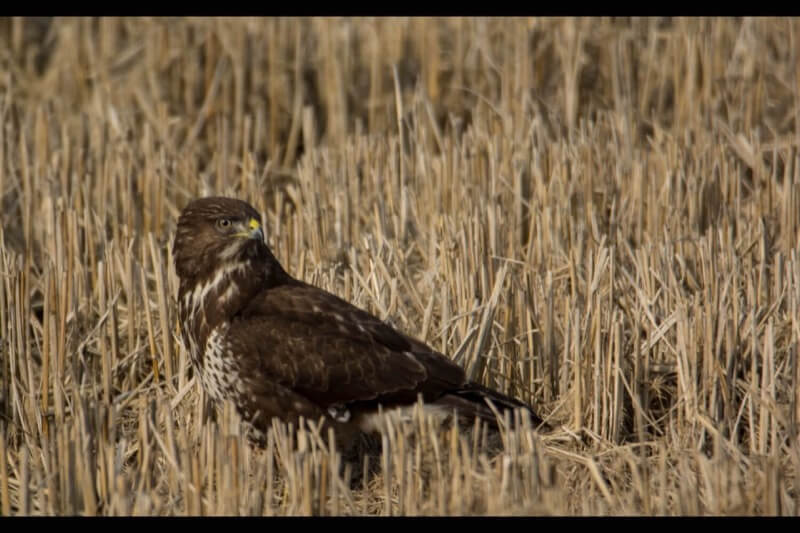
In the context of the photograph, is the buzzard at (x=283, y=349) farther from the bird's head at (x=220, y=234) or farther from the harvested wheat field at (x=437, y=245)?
the harvested wheat field at (x=437, y=245)

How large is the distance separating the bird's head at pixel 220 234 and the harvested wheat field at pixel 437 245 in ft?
1.99

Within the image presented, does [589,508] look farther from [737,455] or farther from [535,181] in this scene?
[535,181]

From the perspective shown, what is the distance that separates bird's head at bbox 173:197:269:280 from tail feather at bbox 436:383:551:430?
3.53ft

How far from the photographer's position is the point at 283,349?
17.8 feet

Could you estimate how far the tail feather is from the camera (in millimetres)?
5438

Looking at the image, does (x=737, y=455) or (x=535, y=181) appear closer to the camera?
(x=737, y=455)

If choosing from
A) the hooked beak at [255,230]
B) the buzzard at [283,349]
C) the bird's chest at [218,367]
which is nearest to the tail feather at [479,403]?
the buzzard at [283,349]

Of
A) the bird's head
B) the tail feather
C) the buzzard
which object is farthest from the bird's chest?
the tail feather

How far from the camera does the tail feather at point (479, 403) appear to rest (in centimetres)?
544

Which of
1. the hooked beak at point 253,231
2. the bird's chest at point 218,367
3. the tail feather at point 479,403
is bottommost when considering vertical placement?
the tail feather at point 479,403

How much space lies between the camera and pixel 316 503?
4.65 m

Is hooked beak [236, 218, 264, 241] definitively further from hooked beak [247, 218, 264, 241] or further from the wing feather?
the wing feather
